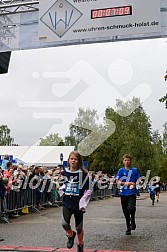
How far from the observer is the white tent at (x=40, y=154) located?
30656 millimetres

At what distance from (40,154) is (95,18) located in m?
21.0

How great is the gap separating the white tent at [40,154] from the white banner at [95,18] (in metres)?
18.4

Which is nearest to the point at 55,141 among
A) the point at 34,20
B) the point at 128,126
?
the point at 128,126

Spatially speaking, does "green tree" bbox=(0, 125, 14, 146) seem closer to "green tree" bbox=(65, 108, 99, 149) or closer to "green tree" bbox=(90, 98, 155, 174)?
"green tree" bbox=(65, 108, 99, 149)

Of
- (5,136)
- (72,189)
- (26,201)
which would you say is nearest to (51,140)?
(5,136)

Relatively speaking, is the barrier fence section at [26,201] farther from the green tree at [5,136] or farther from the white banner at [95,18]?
the green tree at [5,136]

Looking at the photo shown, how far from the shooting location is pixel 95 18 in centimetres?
1191

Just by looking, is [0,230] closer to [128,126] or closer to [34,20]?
[34,20]

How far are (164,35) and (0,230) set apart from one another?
6719mm

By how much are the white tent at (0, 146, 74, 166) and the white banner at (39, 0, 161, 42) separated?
18.4 m

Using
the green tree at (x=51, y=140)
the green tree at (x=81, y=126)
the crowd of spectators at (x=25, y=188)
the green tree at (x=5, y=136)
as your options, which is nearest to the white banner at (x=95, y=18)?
the crowd of spectators at (x=25, y=188)

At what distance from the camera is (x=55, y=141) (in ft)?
307

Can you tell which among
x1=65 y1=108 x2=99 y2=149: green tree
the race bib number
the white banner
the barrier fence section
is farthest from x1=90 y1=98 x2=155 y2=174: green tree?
the race bib number

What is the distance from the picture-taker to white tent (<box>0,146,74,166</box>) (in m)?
30.7
